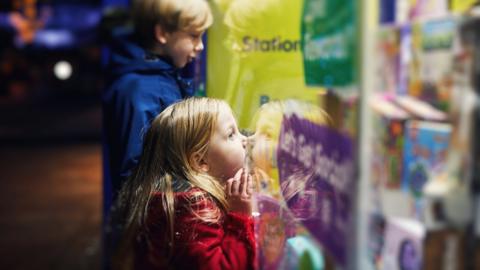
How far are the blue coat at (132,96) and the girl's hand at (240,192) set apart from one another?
1.00 feet

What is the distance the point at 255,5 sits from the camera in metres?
1.77

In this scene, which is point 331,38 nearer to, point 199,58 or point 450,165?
point 450,165

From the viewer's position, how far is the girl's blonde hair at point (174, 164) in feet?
5.93

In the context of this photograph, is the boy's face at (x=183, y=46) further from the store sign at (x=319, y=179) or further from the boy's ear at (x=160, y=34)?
the store sign at (x=319, y=179)

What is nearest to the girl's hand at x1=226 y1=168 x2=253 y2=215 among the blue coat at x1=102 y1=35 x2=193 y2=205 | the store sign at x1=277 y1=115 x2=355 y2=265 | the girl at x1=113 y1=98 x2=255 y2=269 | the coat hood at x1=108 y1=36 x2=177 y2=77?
the girl at x1=113 y1=98 x2=255 y2=269

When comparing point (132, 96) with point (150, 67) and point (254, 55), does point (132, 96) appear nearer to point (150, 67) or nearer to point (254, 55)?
point (150, 67)

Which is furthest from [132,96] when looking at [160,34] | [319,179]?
[319,179]

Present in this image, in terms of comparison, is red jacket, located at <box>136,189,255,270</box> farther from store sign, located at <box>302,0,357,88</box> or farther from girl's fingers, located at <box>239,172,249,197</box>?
store sign, located at <box>302,0,357,88</box>

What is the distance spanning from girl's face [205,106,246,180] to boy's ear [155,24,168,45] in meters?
0.32

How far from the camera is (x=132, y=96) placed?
2027 millimetres

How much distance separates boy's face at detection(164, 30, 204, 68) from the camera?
1928 mm

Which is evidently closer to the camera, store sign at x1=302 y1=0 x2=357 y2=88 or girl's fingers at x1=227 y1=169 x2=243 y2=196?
store sign at x1=302 y1=0 x2=357 y2=88

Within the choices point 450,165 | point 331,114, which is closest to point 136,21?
point 331,114

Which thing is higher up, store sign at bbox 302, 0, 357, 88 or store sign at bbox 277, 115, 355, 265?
store sign at bbox 302, 0, 357, 88
